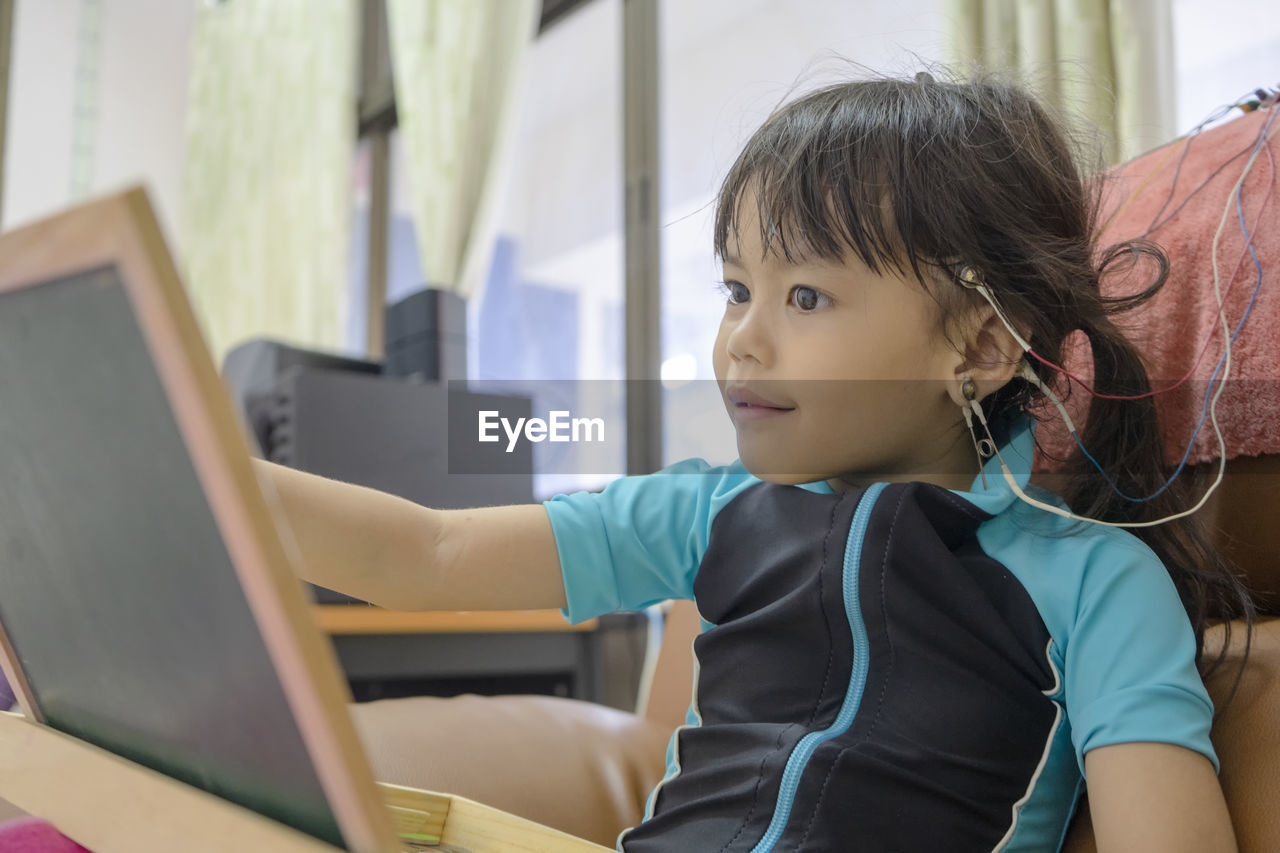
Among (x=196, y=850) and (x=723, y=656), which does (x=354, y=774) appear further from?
(x=723, y=656)

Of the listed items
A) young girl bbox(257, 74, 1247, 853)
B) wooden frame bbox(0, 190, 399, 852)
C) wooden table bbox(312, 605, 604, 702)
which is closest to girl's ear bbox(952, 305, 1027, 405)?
young girl bbox(257, 74, 1247, 853)

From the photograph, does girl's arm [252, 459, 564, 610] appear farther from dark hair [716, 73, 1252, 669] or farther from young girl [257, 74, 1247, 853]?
dark hair [716, 73, 1252, 669]

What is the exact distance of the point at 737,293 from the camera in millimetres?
806

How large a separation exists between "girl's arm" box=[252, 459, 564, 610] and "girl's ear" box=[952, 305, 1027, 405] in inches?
12.9

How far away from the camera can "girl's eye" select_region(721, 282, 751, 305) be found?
794mm

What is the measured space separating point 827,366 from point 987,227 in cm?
16

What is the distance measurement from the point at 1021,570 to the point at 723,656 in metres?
0.21

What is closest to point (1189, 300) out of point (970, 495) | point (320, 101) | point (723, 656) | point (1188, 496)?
point (1188, 496)

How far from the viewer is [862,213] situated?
744 millimetres

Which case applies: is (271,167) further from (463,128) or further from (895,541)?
(895,541)

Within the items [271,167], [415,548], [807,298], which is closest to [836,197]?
[807,298]

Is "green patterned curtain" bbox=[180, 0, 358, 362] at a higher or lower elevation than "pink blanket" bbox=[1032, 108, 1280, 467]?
higher

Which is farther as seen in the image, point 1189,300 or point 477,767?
point 477,767

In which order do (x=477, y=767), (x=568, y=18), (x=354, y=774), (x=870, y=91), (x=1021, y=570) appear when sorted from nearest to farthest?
(x=354, y=774), (x=1021, y=570), (x=870, y=91), (x=477, y=767), (x=568, y=18)
